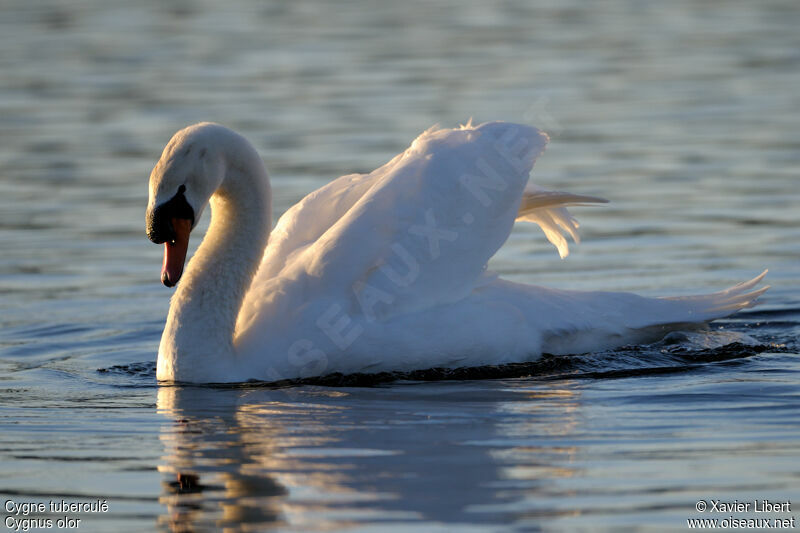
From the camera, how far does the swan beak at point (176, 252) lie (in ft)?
26.8

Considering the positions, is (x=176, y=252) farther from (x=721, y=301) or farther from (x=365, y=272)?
(x=721, y=301)

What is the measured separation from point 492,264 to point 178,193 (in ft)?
13.6

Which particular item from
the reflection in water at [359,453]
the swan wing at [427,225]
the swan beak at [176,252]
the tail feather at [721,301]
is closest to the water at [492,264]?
the reflection in water at [359,453]

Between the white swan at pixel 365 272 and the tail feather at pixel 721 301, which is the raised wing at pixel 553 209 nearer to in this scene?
the white swan at pixel 365 272

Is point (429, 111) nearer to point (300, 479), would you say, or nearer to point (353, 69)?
point (353, 69)

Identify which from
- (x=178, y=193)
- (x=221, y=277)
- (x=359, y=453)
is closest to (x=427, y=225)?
(x=221, y=277)

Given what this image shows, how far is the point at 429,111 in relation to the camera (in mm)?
16844

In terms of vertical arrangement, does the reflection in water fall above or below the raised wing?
below

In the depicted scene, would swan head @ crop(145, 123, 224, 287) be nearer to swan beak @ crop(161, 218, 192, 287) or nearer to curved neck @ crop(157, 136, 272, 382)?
swan beak @ crop(161, 218, 192, 287)

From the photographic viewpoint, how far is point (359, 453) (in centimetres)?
Result: 665

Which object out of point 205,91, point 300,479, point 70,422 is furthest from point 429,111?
point 300,479

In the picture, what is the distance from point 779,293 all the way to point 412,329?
366cm

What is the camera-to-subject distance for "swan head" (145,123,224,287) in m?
8.13

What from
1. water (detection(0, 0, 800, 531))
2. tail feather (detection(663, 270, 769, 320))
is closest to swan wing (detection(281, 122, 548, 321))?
water (detection(0, 0, 800, 531))
